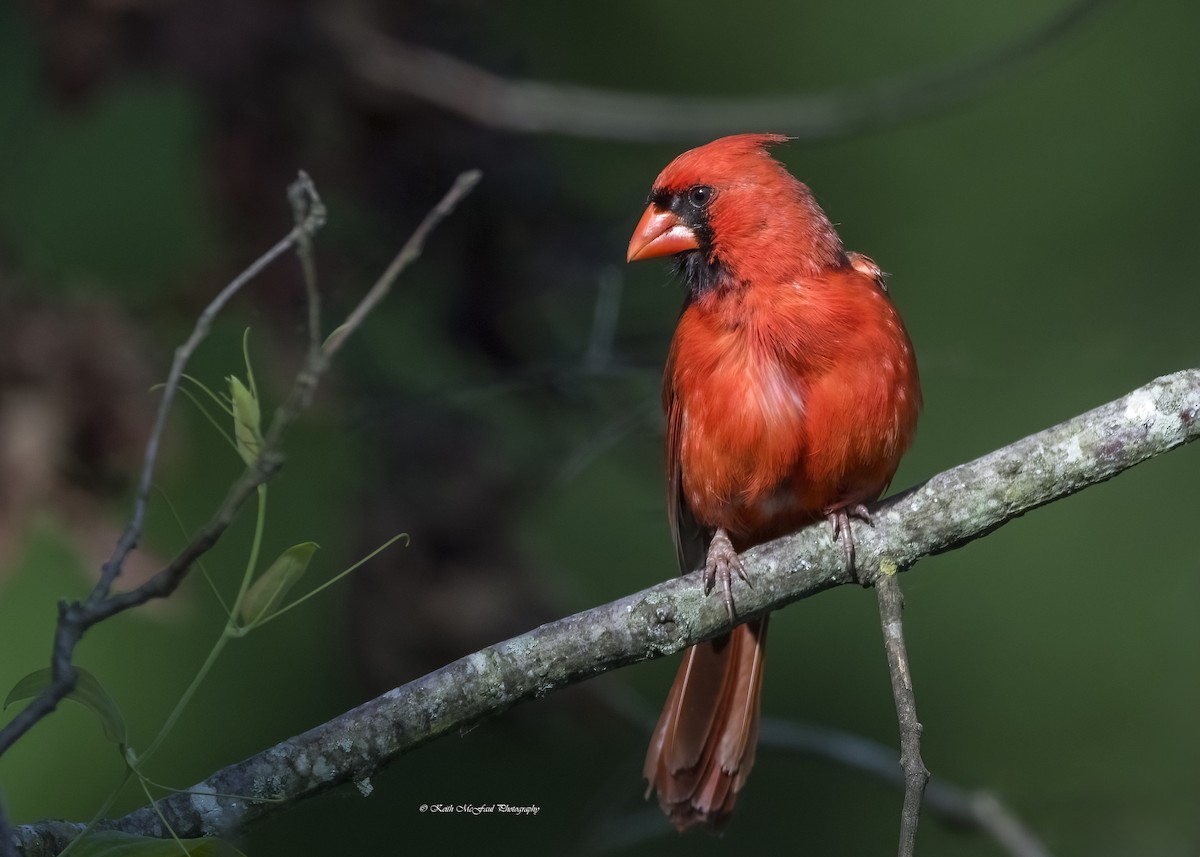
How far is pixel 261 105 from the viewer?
2.82m

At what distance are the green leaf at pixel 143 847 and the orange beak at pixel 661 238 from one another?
1.61 m

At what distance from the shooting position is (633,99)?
3195 millimetres

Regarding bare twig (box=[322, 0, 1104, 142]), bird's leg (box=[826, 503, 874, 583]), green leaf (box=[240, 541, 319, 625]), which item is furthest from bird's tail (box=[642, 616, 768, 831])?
green leaf (box=[240, 541, 319, 625])

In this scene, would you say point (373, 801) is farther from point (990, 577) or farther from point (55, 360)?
point (990, 577)

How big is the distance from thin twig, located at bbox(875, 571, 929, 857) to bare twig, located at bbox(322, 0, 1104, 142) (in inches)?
53.1

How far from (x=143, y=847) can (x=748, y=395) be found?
143 cm

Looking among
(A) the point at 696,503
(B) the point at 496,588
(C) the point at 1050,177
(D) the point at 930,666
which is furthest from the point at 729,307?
(C) the point at 1050,177

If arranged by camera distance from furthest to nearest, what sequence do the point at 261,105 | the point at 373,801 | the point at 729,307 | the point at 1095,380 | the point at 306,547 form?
the point at 1095,380 → the point at 373,801 → the point at 261,105 → the point at 729,307 → the point at 306,547

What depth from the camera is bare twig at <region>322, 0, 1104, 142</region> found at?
2.81 m

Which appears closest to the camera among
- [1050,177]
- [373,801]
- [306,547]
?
[306,547]

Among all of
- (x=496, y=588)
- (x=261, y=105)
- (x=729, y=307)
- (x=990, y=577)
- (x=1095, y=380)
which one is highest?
(x=1095, y=380)

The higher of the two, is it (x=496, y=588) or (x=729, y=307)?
(x=729, y=307)

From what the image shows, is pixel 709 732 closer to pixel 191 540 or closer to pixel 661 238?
pixel 661 238

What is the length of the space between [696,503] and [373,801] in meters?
2.01
